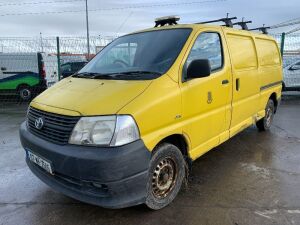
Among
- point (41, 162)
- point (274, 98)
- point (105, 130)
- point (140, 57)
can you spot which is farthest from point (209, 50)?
point (274, 98)

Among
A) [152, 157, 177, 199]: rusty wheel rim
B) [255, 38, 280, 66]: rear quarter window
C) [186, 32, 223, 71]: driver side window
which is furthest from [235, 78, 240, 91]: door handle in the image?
[152, 157, 177, 199]: rusty wheel rim

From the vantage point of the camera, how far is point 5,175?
4.67 m

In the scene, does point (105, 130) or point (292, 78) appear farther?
point (292, 78)

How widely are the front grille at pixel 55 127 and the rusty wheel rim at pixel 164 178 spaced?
102cm

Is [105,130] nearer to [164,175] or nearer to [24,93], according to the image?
[164,175]

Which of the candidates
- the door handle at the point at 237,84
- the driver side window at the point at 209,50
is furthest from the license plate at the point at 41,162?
the door handle at the point at 237,84

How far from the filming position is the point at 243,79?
5.02 m

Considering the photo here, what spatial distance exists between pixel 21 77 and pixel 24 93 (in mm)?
656

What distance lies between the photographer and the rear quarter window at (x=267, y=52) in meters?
5.92

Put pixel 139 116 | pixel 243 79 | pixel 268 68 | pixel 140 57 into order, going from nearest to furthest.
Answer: pixel 139 116 → pixel 140 57 → pixel 243 79 → pixel 268 68

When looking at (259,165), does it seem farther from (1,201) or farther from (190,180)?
(1,201)

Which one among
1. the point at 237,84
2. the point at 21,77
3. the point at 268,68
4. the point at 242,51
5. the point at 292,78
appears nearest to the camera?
the point at 237,84

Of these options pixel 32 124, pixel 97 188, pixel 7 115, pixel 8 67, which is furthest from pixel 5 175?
pixel 8 67

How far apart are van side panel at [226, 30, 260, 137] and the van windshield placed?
1.19 m
